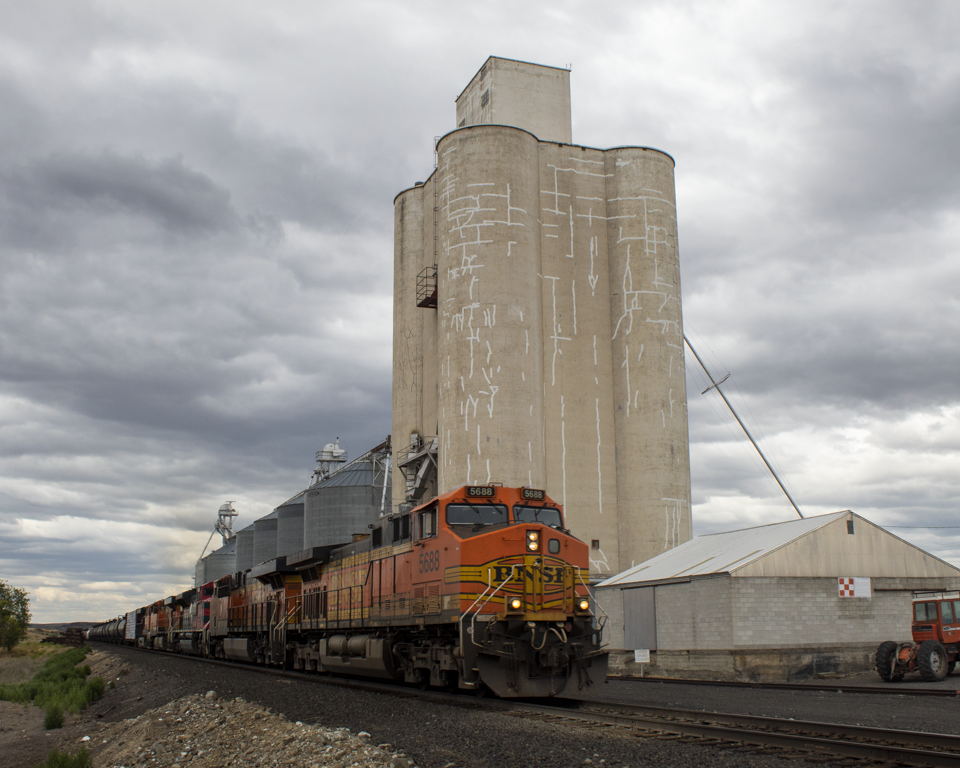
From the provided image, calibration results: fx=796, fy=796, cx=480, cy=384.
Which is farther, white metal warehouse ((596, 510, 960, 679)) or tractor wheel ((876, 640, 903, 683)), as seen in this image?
white metal warehouse ((596, 510, 960, 679))

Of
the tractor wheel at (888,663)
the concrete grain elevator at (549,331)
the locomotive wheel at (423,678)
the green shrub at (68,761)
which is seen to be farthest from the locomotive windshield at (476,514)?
the concrete grain elevator at (549,331)

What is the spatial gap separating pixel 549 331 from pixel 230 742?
33.2 meters

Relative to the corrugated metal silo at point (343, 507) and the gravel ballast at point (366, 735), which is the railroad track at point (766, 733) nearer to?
the gravel ballast at point (366, 735)

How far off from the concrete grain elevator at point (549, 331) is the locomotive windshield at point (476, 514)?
22.8 meters

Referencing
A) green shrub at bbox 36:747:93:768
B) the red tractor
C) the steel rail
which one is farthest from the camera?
the red tractor

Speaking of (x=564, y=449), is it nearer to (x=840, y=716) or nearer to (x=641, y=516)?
(x=641, y=516)

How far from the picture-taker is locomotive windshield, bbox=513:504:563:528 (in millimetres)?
15461

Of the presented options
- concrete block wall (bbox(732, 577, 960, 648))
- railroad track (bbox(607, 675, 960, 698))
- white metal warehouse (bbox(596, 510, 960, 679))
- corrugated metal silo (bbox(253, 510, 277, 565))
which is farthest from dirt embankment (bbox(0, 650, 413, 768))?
corrugated metal silo (bbox(253, 510, 277, 565))

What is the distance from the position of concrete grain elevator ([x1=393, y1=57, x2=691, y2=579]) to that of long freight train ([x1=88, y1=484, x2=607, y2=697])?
61.9 ft

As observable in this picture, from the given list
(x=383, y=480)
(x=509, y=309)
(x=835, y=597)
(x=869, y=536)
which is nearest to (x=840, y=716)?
(x=835, y=597)

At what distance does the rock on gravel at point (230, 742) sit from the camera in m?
9.80

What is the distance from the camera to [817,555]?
24.8 meters

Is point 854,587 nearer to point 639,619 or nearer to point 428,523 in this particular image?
point 639,619

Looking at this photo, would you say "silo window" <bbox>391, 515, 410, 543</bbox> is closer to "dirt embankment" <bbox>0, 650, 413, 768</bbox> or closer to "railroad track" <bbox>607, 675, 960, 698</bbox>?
"dirt embankment" <bbox>0, 650, 413, 768</bbox>
